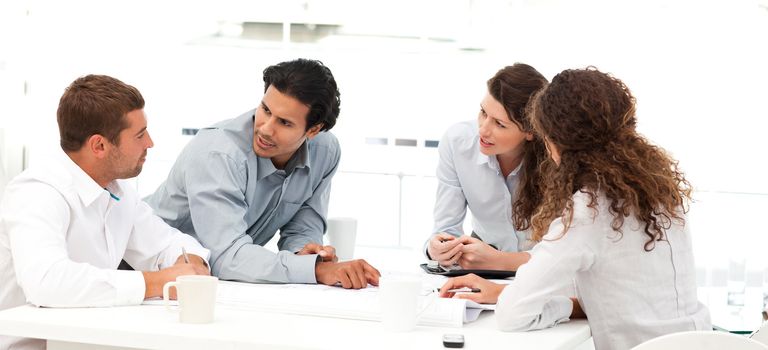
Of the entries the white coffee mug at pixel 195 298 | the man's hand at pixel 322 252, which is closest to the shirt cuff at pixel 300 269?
the man's hand at pixel 322 252

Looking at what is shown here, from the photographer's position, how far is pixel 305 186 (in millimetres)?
2479

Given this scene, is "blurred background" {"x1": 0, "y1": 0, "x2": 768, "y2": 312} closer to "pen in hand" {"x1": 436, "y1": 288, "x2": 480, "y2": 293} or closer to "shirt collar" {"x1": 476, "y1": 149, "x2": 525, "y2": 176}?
"shirt collar" {"x1": 476, "y1": 149, "x2": 525, "y2": 176}

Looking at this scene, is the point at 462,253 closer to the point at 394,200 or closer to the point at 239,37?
the point at 394,200

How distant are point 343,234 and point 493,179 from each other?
0.50 metres

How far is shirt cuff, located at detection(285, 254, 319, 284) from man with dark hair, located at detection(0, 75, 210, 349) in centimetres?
19

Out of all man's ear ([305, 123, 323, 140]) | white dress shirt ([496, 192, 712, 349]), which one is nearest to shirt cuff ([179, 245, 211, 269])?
man's ear ([305, 123, 323, 140])

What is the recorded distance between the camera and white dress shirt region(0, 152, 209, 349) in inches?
63.9

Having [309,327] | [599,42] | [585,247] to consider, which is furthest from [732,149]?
[309,327]

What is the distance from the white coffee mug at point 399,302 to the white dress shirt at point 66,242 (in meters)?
0.49

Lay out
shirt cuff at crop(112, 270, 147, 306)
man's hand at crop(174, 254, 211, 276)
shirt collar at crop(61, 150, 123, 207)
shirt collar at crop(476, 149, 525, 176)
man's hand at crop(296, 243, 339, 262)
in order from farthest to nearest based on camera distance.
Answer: shirt collar at crop(476, 149, 525, 176) → man's hand at crop(296, 243, 339, 262) → man's hand at crop(174, 254, 211, 276) → shirt collar at crop(61, 150, 123, 207) → shirt cuff at crop(112, 270, 147, 306)

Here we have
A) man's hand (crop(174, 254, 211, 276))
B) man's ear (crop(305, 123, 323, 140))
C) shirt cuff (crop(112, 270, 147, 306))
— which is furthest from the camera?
man's ear (crop(305, 123, 323, 140))

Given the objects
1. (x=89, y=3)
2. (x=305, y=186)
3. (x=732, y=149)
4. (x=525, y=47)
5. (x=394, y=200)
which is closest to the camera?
(x=305, y=186)

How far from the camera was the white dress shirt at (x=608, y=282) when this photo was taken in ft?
5.23

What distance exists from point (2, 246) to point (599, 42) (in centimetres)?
395
